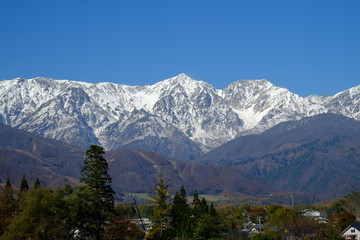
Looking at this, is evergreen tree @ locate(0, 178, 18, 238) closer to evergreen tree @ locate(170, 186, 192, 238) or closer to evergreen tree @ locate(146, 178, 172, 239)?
evergreen tree @ locate(146, 178, 172, 239)

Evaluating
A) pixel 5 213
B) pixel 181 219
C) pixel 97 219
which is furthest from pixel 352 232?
pixel 5 213

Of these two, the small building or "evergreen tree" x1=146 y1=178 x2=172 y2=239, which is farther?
the small building

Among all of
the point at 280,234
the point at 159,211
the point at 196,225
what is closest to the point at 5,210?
the point at 159,211

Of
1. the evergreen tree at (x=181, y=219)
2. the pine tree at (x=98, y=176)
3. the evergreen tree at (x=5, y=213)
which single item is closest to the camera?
the evergreen tree at (x=5, y=213)

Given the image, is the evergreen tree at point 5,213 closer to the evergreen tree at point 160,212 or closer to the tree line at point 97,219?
the tree line at point 97,219

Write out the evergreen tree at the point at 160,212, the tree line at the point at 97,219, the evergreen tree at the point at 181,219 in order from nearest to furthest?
the tree line at the point at 97,219, the evergreen tree at the point at 160,212, the evergreen tree at the point at 181,219

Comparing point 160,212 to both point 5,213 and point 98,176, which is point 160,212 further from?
point 5,213

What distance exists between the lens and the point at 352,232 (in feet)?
408

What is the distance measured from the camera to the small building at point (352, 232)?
122125 mm

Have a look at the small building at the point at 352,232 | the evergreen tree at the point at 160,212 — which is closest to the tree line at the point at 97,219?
the evergreen tree at the point at 160,212

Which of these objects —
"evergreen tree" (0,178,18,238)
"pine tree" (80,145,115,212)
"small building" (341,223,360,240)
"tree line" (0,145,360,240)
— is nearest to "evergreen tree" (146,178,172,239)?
"tree line" (0,145,360,240)

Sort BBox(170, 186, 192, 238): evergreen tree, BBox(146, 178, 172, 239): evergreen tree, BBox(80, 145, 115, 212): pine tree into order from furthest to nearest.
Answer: BBox(170, 186, 192, 238): evergreen tree < BBox(146, 178, 172, 239): evergreen tree < BBox(80, 145, 115, 212): pine tree

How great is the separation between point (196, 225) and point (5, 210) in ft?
117

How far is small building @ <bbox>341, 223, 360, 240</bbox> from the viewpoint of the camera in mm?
122125
